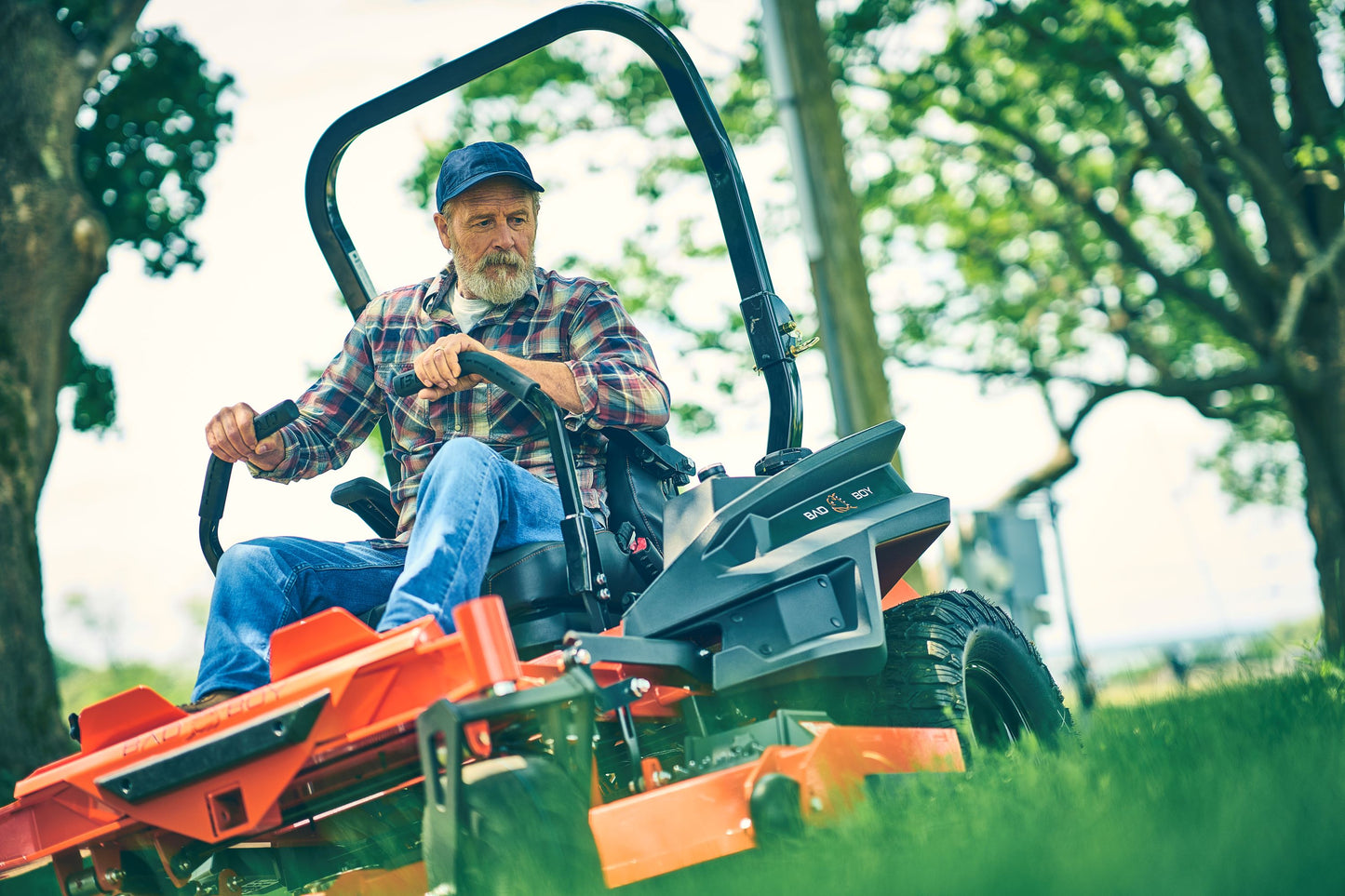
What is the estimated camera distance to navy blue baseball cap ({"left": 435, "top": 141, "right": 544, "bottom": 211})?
3250 mm

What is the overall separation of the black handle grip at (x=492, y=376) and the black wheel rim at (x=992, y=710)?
1288mm

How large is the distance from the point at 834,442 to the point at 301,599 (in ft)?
4.14

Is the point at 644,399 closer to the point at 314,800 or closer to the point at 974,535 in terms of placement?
the point at 314,800

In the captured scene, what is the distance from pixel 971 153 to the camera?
1270 centimetres

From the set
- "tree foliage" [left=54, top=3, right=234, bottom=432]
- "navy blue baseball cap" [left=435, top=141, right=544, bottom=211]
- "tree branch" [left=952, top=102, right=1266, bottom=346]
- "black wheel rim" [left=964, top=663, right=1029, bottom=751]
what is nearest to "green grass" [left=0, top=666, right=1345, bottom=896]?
"black wheel rim" [left=964, top=663, right=1029, bottom=751]

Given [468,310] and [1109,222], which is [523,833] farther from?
[1109,222]

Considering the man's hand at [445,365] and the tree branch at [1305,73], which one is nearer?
the man's hand at [445,365]

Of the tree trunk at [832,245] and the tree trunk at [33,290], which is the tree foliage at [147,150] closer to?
the tree trunk at [33,290]

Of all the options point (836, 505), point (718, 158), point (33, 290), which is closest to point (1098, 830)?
point (836, 505)

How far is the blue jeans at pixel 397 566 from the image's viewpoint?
243 cm

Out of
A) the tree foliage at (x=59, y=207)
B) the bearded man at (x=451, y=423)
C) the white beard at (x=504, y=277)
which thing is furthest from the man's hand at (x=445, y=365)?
the tree foliage at (x=59, y=207)

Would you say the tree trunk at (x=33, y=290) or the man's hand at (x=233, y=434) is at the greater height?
the tree trunk at (x=33, y=290)

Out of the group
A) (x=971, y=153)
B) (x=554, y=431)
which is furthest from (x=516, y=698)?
(x=971, y=153)

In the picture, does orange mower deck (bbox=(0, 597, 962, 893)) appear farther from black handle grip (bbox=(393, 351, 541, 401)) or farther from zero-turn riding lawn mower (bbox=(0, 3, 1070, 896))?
black handle grip (bbox=(393, 351, 541, 401))
